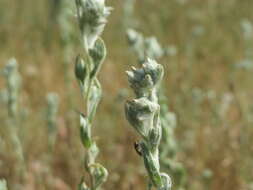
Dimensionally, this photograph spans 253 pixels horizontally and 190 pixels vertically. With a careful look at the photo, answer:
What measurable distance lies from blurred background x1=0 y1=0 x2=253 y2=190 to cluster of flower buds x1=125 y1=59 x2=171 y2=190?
51cm

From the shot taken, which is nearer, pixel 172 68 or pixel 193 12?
pixel 172 68

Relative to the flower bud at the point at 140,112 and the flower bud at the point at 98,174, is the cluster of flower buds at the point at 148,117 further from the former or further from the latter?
the flower bud at the point at 98,174

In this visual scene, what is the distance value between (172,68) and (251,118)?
3.61ft

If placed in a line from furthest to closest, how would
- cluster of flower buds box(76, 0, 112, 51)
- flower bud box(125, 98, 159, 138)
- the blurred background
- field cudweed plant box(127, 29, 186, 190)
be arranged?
the blurred background
field cudweed plant box(127, 29, 186, 190)
cluster of flower buds box(76, 0, 112, 51)
flower bud box(125, 98, 159, 138)

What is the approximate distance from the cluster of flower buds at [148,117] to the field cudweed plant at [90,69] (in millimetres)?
165

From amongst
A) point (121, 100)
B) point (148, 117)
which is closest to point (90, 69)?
point (148, 117)

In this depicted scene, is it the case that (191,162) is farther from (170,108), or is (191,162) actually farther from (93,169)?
(93,169)

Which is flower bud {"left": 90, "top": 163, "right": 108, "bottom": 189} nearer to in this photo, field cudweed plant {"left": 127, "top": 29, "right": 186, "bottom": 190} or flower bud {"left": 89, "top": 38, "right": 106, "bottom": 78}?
flower bud {"left": 89, "top": 38, "right": 106, "bottom": 78}

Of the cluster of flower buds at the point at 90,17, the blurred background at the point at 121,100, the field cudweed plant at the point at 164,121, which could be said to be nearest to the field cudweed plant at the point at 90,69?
the cluster of flower buds at the point at 90,17

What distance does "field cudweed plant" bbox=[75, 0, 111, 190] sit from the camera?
1.34 metres

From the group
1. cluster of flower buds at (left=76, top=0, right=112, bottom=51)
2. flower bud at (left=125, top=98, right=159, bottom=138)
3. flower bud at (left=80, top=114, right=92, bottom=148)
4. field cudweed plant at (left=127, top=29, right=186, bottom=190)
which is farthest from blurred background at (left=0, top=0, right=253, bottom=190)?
flower bud at (left=125, top=98, right=159, bottom=138)

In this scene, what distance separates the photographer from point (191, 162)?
9.77 ft

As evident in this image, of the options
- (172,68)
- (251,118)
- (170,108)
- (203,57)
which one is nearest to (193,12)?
(203,57)

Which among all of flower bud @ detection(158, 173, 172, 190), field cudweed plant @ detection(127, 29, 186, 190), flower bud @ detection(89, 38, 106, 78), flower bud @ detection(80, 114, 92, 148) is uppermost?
flower bud @ detection(89, 38, 106, 78)
